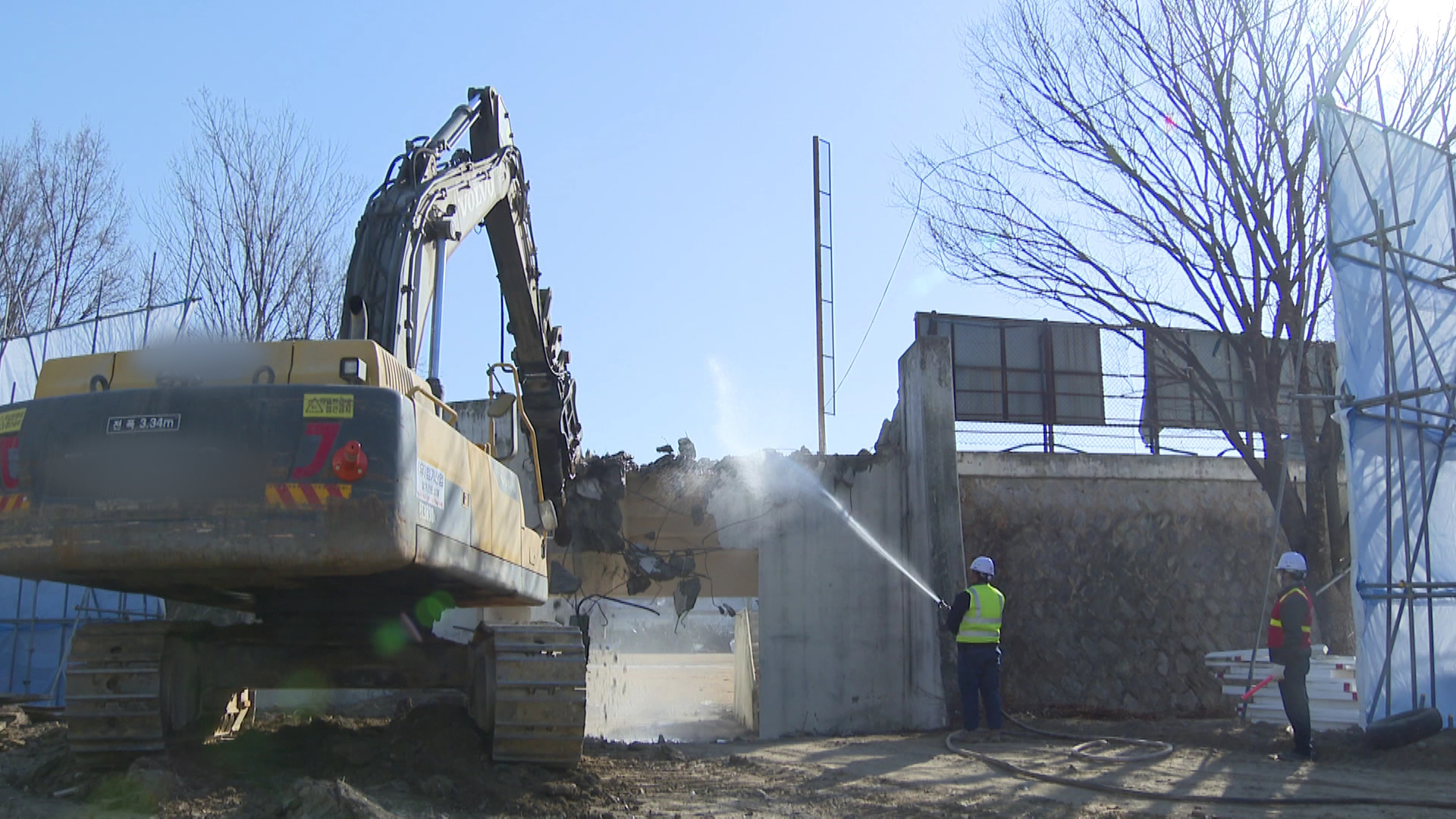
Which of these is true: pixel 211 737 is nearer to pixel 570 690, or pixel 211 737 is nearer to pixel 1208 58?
pixel 570 690

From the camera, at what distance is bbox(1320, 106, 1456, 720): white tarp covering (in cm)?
1052

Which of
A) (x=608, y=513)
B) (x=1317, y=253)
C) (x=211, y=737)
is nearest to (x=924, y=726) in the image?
(x=608, y=513)

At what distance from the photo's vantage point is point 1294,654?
9.95 metres

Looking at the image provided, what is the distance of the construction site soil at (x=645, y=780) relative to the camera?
21.1 feet

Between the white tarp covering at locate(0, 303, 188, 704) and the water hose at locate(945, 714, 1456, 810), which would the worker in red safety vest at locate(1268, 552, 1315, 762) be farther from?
the white tarp covering at locate(0, 303, 188, 704)

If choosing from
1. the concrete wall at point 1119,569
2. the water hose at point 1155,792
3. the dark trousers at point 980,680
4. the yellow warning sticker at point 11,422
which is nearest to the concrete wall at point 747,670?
the concrete wall at point 1119,569

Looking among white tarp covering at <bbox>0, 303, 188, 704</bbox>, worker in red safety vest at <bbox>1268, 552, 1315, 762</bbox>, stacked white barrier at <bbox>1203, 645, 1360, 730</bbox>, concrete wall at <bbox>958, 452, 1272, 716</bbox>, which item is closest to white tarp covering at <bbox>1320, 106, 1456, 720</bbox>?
stacked white barrier at <bbox>1203, 645, 1360, 730</bbox>

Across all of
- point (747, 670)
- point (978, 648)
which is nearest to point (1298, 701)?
point (978, 648)

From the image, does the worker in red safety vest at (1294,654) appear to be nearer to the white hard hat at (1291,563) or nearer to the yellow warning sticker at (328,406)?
the white hard hat at (1291,563)

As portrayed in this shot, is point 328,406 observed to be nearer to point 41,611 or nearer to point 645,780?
point 645,780

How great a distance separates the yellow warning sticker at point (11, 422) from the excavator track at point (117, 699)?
1684mm

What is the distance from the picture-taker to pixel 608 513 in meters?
14.4

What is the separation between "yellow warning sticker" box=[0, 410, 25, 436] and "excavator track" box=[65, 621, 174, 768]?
66.3 inches

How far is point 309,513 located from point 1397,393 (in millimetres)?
9191
